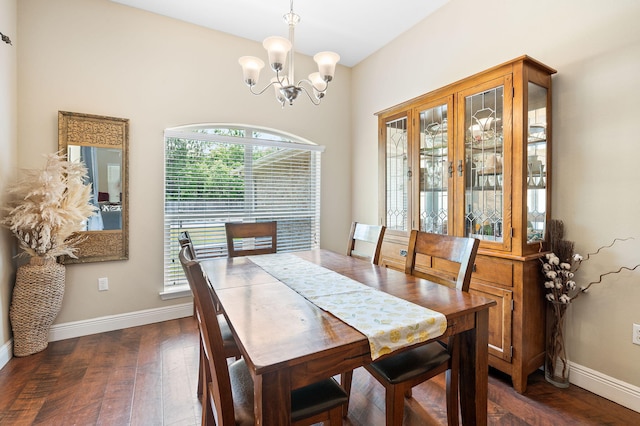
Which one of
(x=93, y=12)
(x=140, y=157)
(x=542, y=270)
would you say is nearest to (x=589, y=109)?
(x=542, y=270)

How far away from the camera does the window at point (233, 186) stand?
125 inches

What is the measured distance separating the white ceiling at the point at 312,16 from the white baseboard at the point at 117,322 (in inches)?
116

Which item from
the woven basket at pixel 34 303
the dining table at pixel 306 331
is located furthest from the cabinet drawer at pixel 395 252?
the woven basket at pixel 34 303

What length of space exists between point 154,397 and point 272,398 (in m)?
1.48

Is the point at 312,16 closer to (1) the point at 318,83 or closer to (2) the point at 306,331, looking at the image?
(1) the point at 318,83

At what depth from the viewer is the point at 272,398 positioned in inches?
35.2

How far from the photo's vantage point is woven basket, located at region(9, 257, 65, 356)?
92.4 inches

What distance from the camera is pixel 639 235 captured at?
179 cm

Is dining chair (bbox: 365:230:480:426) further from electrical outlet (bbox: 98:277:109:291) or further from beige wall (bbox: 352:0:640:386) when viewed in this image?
electrical outlet (bbox: 98:277:109:291)

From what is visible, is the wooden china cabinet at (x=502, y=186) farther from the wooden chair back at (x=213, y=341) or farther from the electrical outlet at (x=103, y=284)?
the electrical outlet at (x=103, y=284)

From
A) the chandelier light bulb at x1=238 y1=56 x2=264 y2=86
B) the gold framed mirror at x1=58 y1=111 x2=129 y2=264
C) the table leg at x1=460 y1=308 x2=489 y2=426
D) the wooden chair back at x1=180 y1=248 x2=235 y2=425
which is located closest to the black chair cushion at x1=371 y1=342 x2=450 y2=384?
the table leg at x1=460 y1=308 x2=489 y2=426

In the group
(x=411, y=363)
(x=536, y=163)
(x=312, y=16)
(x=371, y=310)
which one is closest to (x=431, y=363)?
→ (x=411, y=363)

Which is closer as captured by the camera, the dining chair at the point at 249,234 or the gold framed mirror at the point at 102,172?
the dining chair at the point at 249,234

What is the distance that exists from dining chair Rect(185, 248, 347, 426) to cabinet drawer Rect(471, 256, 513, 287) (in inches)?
57.0
